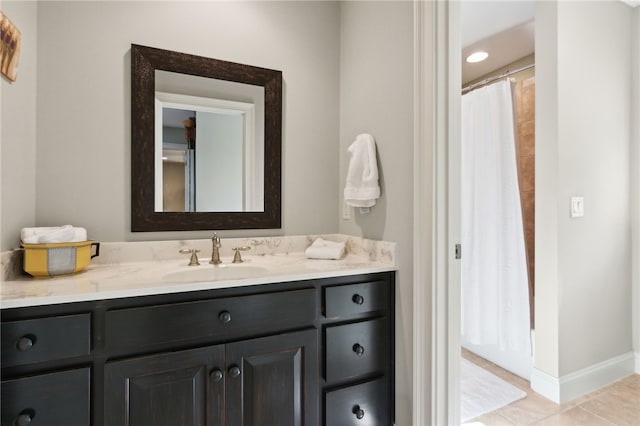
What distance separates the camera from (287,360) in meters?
1.28

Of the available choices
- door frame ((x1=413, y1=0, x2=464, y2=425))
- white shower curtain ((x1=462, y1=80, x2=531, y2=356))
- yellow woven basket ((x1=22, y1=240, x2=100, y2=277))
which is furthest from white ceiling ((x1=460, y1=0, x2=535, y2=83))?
yellow woven basket ((x1=22, y1=240, x2=100, y2=277))

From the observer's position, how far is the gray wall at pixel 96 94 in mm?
1308

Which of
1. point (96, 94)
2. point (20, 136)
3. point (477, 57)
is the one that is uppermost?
point (477, 57)

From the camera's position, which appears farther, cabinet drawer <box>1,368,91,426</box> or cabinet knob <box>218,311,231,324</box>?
cabinet knob <box>218,311,231,324</box>

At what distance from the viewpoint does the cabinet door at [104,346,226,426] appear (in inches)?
41.0

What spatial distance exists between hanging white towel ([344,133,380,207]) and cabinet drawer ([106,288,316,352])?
54 cm

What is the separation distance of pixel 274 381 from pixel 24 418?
0.75 m

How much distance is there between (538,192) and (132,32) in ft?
7.79

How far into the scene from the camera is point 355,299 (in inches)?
55.1

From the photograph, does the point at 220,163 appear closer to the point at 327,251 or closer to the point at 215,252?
the point at 215,252

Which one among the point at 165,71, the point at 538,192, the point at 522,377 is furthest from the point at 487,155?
the point at 165,71

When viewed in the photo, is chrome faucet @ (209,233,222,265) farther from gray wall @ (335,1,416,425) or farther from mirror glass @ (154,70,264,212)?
gray wall @ (335,1,416,425)

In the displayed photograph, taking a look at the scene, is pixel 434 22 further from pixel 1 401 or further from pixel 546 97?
pixel 1 401

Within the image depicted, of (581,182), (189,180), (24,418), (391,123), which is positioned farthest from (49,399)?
(581,182)
